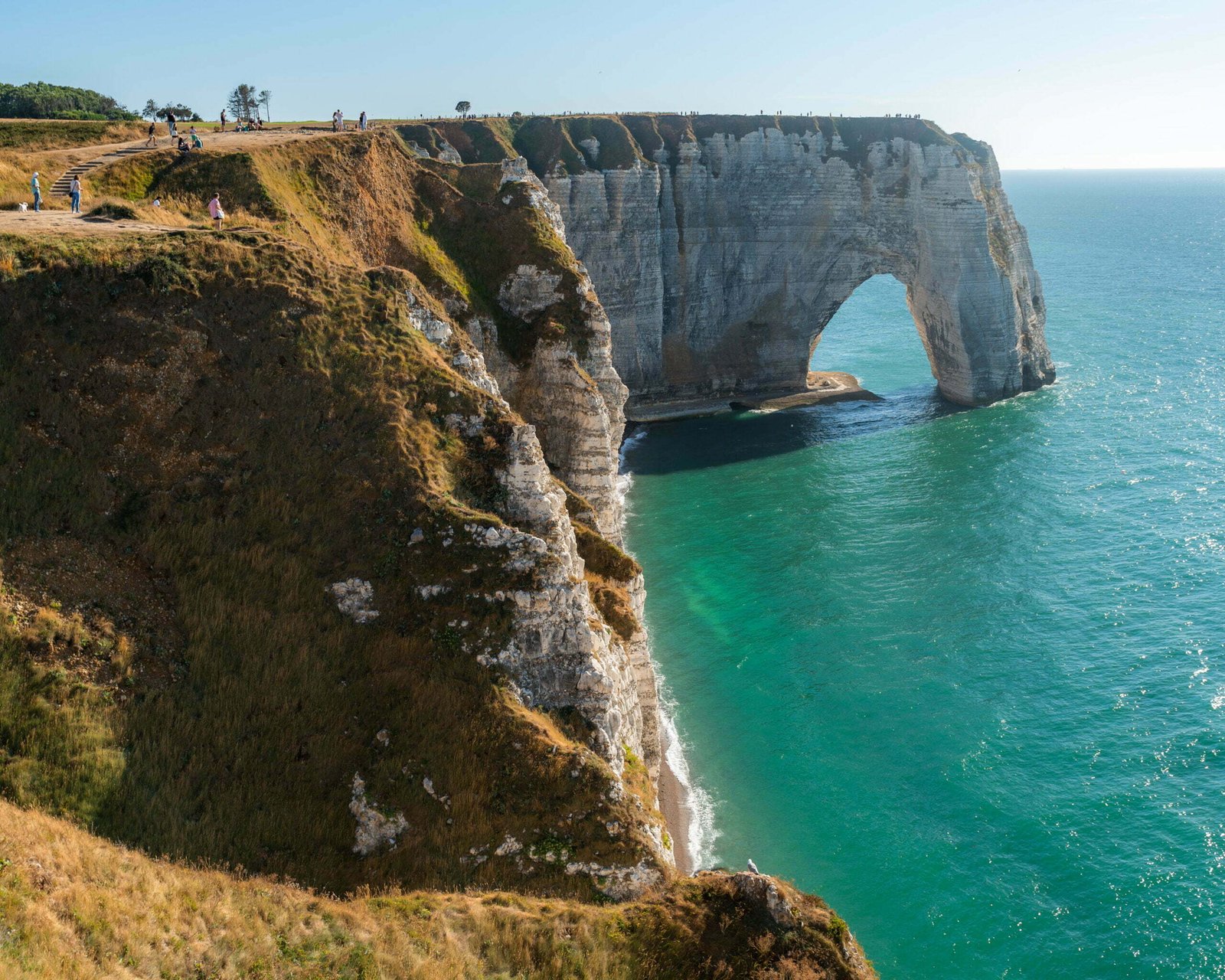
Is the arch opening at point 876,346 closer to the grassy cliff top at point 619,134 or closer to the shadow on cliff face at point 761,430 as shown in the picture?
the shadow on cliff face at point 761,430

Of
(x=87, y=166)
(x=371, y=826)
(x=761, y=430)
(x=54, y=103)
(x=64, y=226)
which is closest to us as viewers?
(x=371, y=826)

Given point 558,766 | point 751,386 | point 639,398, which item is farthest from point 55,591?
point 751,386

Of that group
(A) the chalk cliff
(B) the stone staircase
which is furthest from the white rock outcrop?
(A) the chalk cliff

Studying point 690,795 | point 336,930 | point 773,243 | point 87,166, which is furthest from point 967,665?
point 773,243

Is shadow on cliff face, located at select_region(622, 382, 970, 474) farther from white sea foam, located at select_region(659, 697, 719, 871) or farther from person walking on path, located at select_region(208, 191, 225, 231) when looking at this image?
person walking on path, located at select_region(208, 191, 225, 231)

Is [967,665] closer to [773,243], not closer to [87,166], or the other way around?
[87,166]
